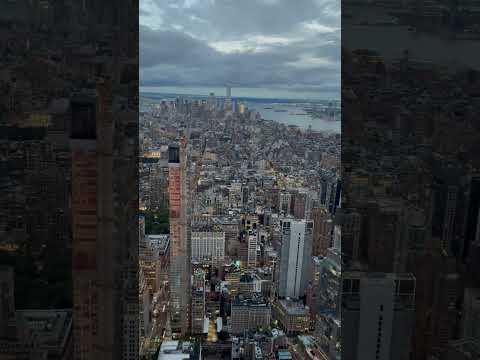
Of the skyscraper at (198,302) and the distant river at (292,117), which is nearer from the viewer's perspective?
the distant river at (292,117)

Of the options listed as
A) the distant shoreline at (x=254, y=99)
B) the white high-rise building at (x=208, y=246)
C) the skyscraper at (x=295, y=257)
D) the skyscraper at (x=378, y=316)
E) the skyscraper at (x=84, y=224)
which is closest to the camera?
the skyscraper at (x=84, y=224)

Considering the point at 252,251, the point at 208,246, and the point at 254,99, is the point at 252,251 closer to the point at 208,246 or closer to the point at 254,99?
the point at 208,246

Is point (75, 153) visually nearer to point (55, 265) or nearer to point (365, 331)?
point (55, 265)

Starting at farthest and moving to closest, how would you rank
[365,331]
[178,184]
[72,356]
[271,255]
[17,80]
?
[271,255] → [178,184] → [365,331] → [72,356] → [17,80]

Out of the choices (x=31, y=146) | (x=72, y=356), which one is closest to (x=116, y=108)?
(x=31, y=146)

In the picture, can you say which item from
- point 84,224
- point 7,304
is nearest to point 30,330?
point 7,304

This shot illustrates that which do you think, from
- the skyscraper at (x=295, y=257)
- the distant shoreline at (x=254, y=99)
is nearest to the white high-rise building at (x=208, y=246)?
the skyscraper at (x=295, y=257)

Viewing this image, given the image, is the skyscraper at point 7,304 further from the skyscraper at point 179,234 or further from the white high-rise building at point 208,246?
the white high-rise building at point 208,246
